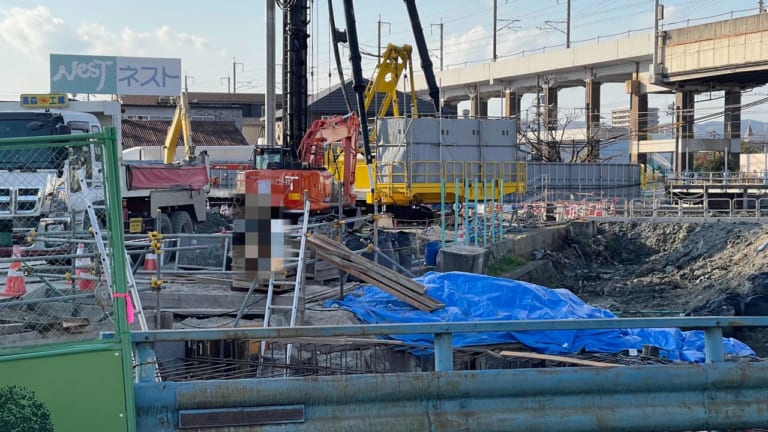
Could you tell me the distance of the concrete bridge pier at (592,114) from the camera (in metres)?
55.9

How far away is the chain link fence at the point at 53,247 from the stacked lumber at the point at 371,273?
265 cm

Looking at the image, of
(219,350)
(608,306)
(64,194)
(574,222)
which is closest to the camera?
(219,350)

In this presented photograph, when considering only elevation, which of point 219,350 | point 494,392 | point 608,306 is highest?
point 494,392

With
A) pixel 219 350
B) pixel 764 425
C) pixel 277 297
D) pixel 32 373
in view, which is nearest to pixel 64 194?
pixel 277 297

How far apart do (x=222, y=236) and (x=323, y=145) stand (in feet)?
54.7

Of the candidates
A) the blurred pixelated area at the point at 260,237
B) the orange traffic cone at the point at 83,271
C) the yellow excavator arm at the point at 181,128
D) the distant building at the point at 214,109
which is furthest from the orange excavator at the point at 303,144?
the distant building at the point at 214,109

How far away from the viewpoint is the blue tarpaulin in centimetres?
984

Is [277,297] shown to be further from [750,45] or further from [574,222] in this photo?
[750,45]

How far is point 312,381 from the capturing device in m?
4.59

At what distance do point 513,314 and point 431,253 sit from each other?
31.2 ft

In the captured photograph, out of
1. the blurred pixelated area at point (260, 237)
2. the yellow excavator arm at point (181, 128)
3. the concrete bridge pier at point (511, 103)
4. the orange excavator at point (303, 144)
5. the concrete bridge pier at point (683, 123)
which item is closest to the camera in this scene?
the blurred pixelated area at point (260, 237)

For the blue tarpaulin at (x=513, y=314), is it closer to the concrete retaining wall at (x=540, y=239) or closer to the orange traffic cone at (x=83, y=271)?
the orange traffic cone at (x=83, y=271)

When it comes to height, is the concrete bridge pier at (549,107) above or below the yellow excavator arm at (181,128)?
above

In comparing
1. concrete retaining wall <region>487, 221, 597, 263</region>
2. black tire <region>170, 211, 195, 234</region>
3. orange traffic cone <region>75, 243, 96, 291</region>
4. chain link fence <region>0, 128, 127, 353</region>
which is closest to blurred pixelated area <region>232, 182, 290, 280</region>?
chain link fence <region>0, 128, 127, 353</region>
